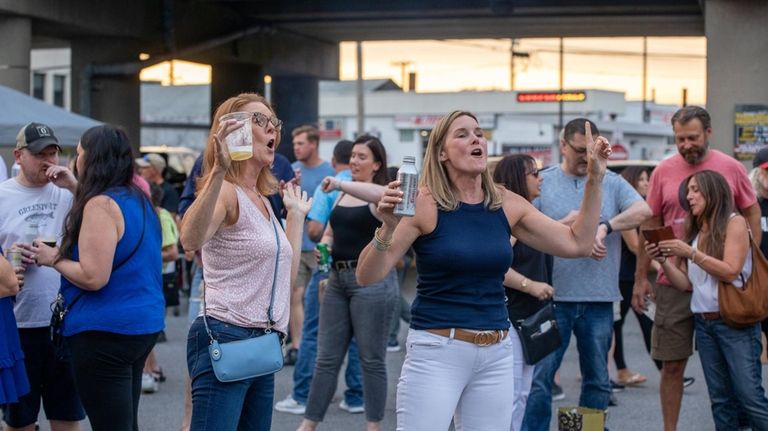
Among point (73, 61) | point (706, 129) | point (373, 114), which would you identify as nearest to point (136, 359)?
point (706, 129)

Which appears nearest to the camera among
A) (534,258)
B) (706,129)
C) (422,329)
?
(422,329)

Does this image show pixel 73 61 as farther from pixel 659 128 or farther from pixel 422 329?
pixel 659 128

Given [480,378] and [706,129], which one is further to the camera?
[706,129]

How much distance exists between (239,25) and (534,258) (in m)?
18.5

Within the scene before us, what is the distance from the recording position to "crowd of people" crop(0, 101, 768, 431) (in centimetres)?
477

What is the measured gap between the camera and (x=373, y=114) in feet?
212

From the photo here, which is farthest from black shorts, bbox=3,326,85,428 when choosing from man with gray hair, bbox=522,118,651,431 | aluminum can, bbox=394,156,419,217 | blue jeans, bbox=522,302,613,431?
blue jeans, bbox=522,302,613,431

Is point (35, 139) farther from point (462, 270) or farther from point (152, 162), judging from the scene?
point (152, 162)

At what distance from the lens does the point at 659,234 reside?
692 centimetres

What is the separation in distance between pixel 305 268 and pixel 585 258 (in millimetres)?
4402

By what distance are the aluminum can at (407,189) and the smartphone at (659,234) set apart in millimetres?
2783

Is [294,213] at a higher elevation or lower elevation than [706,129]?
lower

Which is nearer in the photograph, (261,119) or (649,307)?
(261,119)

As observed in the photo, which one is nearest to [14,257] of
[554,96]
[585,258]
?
[585,258]
